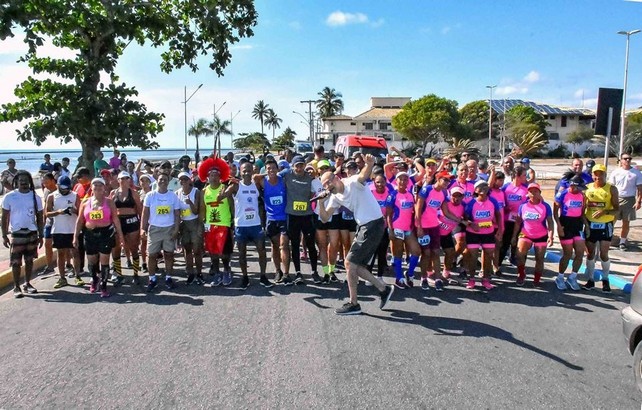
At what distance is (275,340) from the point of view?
4984 millimetres

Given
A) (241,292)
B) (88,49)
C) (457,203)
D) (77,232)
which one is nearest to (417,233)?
(457,203)

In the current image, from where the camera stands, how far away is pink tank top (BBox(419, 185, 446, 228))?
7.13 metres

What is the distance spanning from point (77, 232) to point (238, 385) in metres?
4.35

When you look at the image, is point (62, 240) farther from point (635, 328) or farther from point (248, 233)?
point (635, 328)

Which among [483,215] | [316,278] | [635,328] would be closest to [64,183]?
[316,278]

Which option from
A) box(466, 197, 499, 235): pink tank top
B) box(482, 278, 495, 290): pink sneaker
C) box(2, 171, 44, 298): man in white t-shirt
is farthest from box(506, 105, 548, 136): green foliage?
box(2, 171, 44, 298): man in white t-shirt

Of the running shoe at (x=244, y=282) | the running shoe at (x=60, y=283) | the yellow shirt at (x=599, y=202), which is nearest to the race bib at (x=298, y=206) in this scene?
the running shoe at (x=244, y=282)

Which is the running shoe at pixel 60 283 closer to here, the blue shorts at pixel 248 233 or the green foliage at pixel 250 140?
the blue shorts at pixel 248 233

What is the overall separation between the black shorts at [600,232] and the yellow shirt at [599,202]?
73mm

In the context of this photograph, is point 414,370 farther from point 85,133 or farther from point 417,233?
point 85,133

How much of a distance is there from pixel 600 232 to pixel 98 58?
41.0 ft

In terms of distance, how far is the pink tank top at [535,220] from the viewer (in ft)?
23.2

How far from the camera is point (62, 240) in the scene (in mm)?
7379

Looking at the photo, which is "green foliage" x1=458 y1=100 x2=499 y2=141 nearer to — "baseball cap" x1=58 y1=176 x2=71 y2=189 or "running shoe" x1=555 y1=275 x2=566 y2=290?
"running shoe" x1=555 y1=275 x2=566 y2=290
